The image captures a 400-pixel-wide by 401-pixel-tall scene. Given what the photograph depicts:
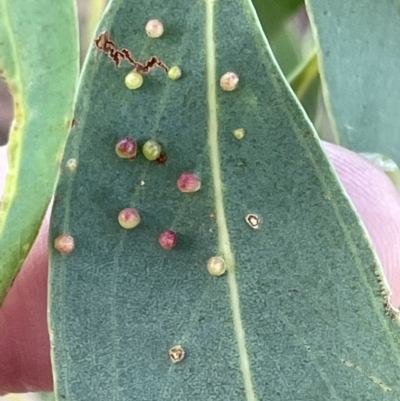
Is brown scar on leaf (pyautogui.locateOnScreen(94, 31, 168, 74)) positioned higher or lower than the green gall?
higher

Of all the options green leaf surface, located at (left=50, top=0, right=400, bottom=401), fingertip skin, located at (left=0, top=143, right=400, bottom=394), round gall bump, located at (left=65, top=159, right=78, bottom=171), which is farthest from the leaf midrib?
fingertip skin, located at (left=0, top=143, right=400, bottom=394)

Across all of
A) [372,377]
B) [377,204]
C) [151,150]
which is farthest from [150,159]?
[377,204]

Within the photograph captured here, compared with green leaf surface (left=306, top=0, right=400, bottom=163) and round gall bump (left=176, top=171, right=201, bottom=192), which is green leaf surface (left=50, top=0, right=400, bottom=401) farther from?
green leaf surface (left=306, top=0, right=400, bottom=163)

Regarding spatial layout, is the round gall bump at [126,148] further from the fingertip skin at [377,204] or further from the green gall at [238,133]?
the fingertip skin at [377,204]

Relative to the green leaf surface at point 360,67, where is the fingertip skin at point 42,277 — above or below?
below

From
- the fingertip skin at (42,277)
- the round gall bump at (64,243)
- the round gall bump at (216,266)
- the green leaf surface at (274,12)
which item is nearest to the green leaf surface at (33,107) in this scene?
the round gall bump at (64,243)

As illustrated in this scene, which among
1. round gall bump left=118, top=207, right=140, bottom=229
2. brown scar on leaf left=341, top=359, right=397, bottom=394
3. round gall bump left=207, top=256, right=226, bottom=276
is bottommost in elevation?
brown scar on leaf left=341, top=359, right=397, bottom=394

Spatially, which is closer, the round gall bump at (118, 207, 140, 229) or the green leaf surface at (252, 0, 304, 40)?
the round gall bump at (118, 207, 140, 229)

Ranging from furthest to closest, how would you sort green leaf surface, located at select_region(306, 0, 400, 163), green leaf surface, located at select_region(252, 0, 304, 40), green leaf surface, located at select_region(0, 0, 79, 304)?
green leaf surface, located at select_region(252, 0, 304, 40) → green leaf surface, located at select_region(306, 0, 400, 163) → green leaf surface, located at select_region(0, 0, 79, 304)
